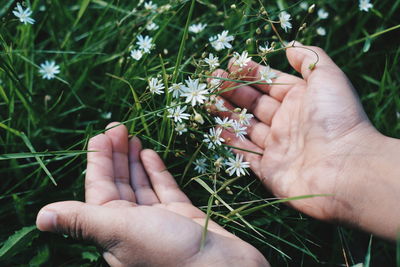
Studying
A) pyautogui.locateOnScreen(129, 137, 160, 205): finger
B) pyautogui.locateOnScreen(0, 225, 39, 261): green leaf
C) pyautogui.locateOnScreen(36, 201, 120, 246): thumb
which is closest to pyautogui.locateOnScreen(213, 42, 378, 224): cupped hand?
pyautogui.locateOnScreen(129, 137, 160, 205): finger

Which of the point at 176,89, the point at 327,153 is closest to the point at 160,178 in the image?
the point at 176,89

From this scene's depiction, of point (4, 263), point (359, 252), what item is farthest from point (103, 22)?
point (359, 252)

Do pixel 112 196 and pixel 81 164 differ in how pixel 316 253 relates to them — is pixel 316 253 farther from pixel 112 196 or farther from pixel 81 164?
pixel 81 164

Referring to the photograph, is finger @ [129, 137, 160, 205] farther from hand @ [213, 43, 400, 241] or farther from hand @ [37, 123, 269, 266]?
hand @ [213, 43, 400, 241]

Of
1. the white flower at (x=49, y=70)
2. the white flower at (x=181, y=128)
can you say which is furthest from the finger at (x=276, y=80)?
the white flower at (x=49, y=70)

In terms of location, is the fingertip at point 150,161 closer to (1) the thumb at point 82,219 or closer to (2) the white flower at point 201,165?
(2) the white flower at point 201,165
